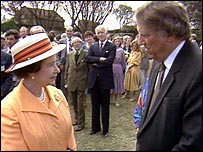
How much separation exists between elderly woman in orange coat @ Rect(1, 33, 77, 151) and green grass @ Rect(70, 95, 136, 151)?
0.12 meters

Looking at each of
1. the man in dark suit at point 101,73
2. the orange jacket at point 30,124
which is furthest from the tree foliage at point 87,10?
the man in dark suit at point 101,73

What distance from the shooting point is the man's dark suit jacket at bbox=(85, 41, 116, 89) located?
4.01m

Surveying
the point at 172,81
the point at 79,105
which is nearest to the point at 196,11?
the point at 172,81

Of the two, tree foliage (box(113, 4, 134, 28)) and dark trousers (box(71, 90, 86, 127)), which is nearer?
tree foliage (box(113, 4, 134, 28))

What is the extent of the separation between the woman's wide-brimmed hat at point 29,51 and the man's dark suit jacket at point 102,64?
2612 millimetres

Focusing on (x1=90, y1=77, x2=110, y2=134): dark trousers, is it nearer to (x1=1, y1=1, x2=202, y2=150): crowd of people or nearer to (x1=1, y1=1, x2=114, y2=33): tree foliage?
(x1=1, y1=1, x2=202, y2=150): crowd of people

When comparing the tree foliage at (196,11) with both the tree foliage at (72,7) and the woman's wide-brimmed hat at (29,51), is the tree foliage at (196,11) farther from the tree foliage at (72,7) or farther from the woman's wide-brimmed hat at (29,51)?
the woman's wide-brimmed hat at (29,51)

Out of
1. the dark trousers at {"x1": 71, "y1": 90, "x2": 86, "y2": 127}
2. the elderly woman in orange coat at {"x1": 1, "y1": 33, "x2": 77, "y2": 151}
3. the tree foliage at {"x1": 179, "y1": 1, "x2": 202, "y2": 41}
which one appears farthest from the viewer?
the dark trousers at {"x1": 71, "y1": 90, "x2": 86, "y2": 127}

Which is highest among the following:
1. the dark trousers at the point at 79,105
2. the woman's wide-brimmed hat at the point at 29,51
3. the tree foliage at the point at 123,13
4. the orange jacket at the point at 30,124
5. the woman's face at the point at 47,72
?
the tree foliage at the point at 123,13

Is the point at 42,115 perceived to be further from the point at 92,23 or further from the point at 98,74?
the point at 98,74

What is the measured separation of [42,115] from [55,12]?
1.62 ft

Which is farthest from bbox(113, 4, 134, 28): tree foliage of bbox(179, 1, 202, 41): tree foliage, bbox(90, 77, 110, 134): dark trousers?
bbox(90, 77, 110, 134): dark trousers

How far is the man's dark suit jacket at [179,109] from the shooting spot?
1148mm

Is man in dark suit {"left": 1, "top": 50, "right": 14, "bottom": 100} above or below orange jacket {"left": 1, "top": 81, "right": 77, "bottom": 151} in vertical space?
above
